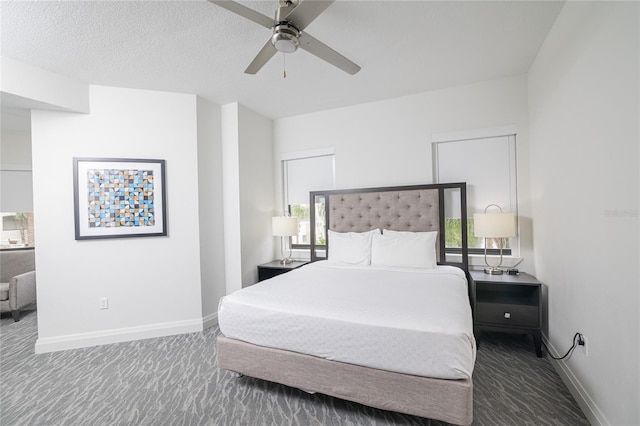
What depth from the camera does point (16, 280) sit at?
360cm

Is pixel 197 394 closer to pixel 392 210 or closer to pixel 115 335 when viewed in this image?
pixel 115 335

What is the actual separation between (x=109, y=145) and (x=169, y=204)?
86 centimetres

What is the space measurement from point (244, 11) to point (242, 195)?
240 centimetres

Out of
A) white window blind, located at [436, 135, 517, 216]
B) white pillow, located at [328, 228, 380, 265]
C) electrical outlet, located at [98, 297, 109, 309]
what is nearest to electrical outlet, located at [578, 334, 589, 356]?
white window blind, located at [436, 135, 517, 216]

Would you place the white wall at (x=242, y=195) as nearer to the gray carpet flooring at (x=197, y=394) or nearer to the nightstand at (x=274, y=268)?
the nightstand at (x=274, y=268)

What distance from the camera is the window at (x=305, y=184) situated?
13.4ft

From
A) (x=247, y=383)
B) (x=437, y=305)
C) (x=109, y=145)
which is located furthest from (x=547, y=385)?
(x=109, y=145)

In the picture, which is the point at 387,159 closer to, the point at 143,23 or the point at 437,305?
the point at 437,305

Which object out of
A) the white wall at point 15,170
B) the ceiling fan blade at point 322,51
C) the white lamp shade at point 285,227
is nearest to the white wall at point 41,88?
the white wall at point 15,170

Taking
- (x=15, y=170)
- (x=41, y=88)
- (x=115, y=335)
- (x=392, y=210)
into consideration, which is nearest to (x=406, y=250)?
(x=392, y=210)

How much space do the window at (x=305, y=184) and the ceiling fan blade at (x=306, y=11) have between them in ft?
7.75

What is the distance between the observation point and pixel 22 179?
170 inches

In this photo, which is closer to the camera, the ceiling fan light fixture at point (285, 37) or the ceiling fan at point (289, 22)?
the ceiling fan at point (289, 22)

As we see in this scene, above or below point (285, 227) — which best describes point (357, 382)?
below
